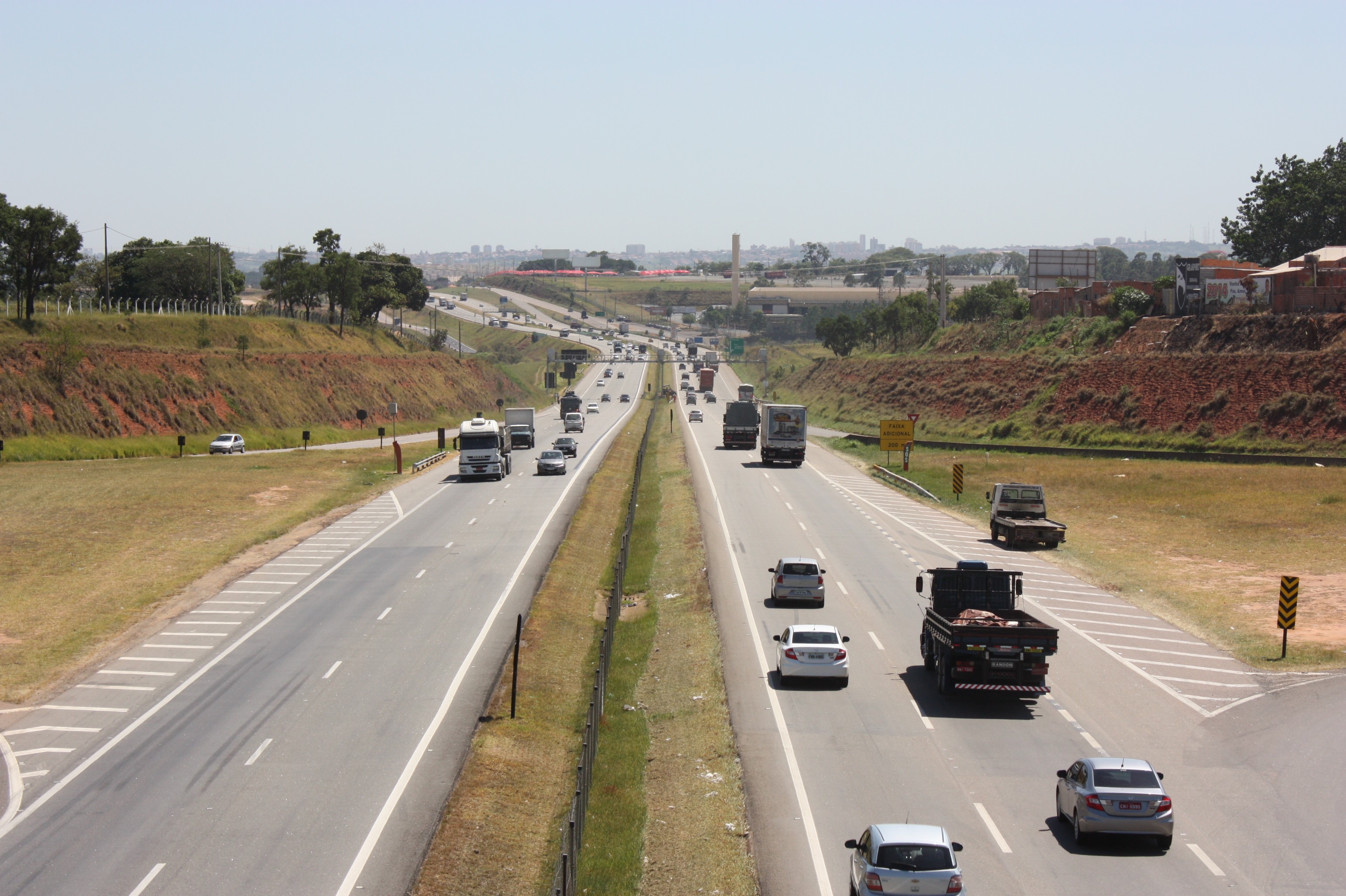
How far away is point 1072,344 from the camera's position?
108812 mm

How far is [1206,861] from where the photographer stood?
17625mm

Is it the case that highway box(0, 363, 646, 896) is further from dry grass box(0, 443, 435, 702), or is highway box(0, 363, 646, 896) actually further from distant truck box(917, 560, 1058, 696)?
distant truck box(917, 560, 1058, 696)

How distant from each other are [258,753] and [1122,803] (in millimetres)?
15416

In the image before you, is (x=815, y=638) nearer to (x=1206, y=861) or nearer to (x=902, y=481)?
(x=1206, y=861)

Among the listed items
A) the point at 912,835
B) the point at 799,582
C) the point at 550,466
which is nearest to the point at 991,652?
the point at 912,835

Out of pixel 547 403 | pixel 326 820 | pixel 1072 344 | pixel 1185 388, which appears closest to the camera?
pixel 326 820

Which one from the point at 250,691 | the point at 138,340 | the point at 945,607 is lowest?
the point at 250,691

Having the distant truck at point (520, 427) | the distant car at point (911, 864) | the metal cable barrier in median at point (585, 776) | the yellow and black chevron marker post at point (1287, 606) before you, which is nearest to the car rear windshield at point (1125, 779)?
the distant car at point (911, 864)

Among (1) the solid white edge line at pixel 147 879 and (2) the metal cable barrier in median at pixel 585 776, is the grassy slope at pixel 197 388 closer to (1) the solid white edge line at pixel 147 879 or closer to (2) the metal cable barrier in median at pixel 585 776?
(2) the metal cable barrier in median at pixel 585 776

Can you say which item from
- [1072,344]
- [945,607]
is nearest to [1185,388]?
[1072,344]

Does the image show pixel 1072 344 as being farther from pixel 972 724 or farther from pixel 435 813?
pixel 435 813

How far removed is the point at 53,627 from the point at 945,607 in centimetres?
2360

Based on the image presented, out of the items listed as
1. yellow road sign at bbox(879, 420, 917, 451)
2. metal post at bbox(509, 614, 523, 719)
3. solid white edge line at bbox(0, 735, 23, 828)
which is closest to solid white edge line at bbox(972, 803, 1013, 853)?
metal post at bbox(509, 614, 523, 719)

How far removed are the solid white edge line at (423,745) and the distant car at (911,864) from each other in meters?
1.94
